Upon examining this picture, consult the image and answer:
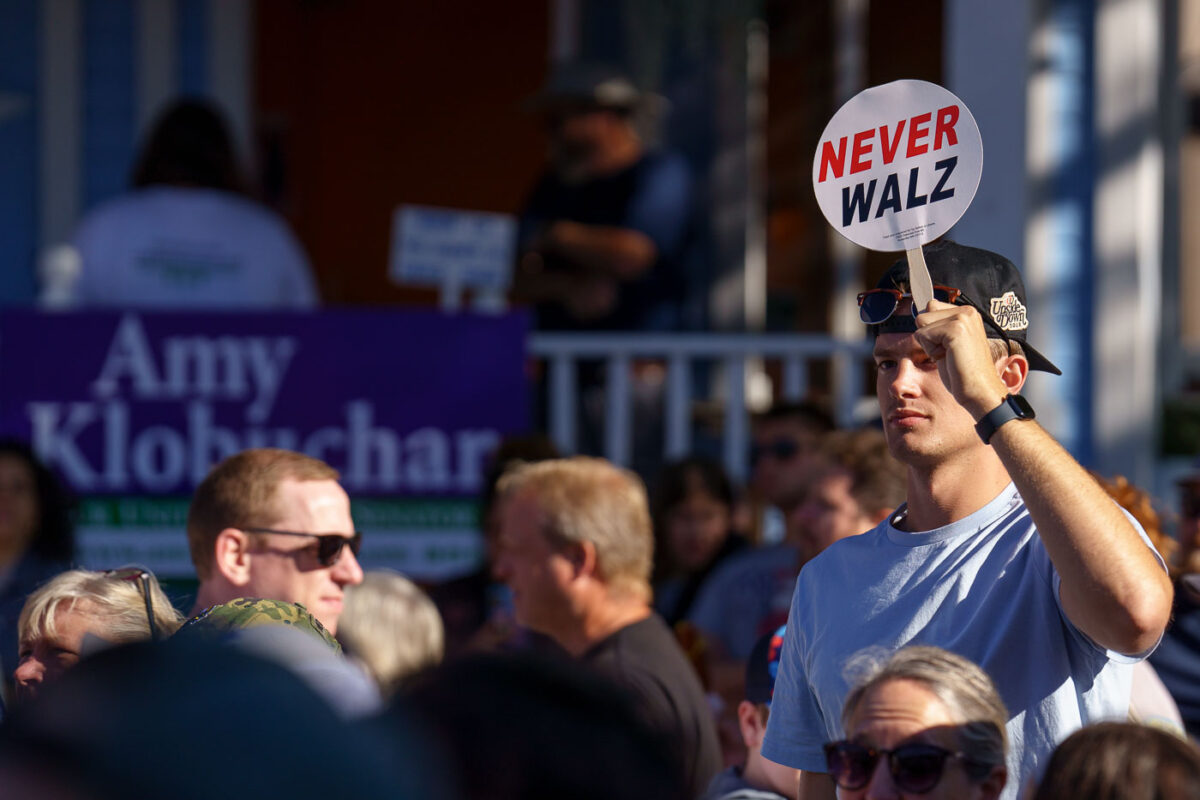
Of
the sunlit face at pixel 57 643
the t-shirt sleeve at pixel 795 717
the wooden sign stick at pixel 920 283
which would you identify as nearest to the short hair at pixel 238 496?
the sunlit face at pixel 57 643

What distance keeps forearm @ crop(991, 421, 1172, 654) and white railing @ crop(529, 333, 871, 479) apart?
3.94 metres

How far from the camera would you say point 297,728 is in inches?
35.2

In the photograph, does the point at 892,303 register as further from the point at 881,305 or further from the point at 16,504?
the point at 16,504

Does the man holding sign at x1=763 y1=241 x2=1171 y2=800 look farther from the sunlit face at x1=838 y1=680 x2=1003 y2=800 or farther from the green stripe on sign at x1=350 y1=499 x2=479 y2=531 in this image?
the green stripe on sign at x1=350 y1=499 x2=479 y2=531

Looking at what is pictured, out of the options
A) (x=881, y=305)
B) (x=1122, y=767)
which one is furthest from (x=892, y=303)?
(x=1122, y=767)

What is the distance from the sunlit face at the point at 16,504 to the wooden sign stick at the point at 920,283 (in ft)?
11.9

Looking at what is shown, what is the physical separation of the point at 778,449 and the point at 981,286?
3.15m

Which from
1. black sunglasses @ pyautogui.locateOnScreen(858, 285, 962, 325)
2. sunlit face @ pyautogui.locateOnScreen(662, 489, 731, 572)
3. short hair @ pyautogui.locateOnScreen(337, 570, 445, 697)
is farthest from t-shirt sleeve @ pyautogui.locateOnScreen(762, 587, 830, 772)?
sunlit face @ pyautogui.locateOnScreen(662, 489, 731, 572)

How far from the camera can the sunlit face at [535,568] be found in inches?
147

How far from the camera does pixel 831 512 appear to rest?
402 centimetres

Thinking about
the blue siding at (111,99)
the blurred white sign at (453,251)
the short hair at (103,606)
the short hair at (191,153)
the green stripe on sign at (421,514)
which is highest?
the blue siding at (111,99)

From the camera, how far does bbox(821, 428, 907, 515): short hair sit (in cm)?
389

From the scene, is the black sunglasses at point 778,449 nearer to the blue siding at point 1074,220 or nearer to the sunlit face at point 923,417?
the blue siding at point 1074,220

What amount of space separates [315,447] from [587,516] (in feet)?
7.77
